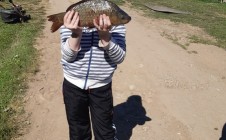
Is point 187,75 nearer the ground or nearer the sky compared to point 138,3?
nearer the sky

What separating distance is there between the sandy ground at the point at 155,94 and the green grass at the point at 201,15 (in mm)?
2112

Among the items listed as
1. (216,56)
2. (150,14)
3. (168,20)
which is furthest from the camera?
(150,14)

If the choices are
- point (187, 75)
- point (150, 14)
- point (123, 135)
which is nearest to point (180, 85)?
point (187, 75)

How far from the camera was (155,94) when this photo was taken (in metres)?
6.59

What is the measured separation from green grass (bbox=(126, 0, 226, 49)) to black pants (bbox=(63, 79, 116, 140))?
7.15 m

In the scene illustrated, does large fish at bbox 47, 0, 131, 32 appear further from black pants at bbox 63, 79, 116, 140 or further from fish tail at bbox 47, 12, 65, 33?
black pants at bbox 63, 79, 116, 140

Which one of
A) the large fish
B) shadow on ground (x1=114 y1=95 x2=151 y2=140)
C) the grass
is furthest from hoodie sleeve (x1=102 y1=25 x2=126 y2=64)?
the grass

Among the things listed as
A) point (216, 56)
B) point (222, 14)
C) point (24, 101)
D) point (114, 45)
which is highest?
point (114, 45)

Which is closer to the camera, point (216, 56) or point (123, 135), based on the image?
point (123, 135)

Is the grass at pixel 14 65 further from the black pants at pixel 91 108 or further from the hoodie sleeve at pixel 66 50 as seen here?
the hoodie sleeve at pixel 66 50

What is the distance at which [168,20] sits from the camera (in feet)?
43.4

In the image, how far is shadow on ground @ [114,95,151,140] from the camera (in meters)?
5.35

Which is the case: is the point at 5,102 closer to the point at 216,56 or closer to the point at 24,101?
the point at 24,101

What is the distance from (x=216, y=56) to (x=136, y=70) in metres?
2.47
